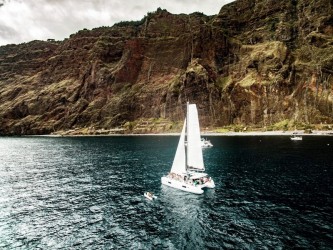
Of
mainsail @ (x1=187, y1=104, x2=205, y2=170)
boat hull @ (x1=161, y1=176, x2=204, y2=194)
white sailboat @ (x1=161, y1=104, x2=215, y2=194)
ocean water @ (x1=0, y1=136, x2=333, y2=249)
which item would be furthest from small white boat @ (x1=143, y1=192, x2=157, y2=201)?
mainsail @ (x1=187, y1=104, x2=205, y2=170)

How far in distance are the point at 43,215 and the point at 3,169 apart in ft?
210

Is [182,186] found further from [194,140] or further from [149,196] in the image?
[194,140]

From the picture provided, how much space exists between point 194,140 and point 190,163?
587 centimetres

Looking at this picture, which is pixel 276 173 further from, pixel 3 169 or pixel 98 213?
pixel 3 169

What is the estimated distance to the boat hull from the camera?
65.8 meters

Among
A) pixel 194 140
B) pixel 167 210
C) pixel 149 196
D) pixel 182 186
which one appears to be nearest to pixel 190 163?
pixel 194 140

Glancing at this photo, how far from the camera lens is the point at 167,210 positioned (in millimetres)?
56188

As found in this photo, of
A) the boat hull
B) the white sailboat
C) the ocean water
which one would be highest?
the white sailboat

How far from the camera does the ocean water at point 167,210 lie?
4338 cm

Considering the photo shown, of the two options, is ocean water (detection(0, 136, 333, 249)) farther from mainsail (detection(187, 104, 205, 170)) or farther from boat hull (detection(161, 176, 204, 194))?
mainsail (detection(187, 104, 205, 170))

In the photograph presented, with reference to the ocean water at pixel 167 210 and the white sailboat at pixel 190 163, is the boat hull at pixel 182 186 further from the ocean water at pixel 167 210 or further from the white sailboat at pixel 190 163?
the ocean water at pixel 167 210

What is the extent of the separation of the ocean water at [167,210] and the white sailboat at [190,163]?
2377mm

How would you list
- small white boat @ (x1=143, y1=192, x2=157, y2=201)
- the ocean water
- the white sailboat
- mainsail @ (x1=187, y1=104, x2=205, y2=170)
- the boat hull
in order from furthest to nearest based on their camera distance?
mainsail @ (x1=187, y1=104, x2=205, y2=170) → the white sailboat → the boat hull → small white boat @ (x1=143, y1=192, x2=157, y2=201) → the ocean water

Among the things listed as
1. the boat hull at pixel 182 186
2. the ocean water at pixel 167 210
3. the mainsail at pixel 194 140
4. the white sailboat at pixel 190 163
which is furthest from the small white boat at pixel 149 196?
the mainsail at pixel 194 140
